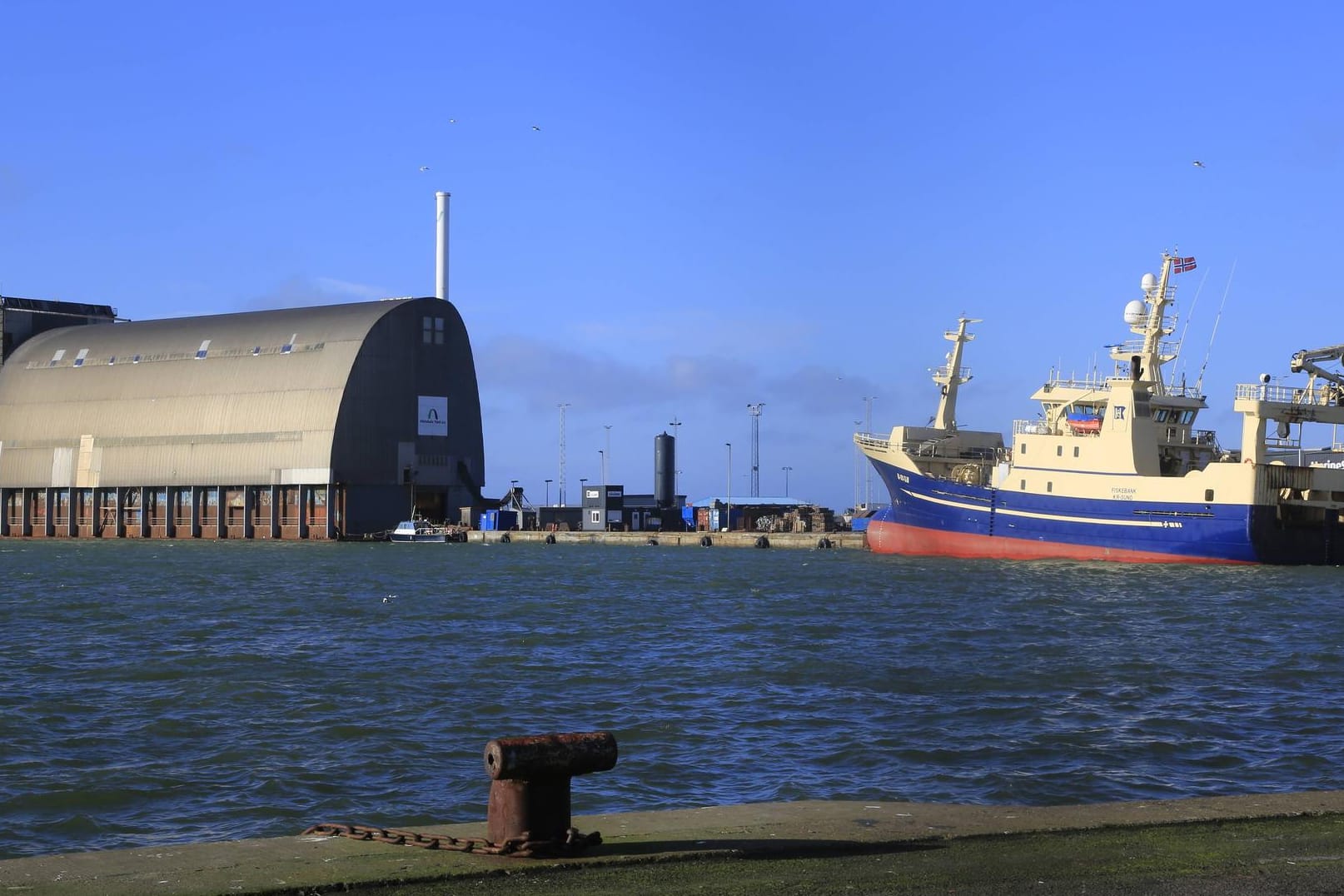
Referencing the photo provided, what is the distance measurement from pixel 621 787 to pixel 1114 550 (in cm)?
4388

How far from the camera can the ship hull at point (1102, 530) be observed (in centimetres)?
5194

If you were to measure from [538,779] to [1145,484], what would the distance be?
49.1m

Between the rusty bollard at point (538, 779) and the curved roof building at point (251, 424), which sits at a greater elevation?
the curved roof building at point (251, 424)

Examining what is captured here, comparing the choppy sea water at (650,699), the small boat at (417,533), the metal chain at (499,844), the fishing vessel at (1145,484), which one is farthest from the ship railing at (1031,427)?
the metal chain at (499,844)

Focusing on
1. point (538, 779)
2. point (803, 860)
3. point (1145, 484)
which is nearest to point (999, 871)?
point (803, 860)

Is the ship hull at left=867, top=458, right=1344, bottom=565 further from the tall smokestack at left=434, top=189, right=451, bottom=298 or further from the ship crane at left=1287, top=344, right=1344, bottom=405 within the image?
the tall smokestack at left=434, top=189, right=451, bottom=298

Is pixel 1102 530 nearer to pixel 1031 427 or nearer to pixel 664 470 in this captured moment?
pixel 1031 427

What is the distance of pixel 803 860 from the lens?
320 inches

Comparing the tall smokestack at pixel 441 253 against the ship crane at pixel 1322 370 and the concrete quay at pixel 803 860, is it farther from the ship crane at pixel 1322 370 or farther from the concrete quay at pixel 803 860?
the concrete quay at pixel 803 860

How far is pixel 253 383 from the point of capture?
9112 centimetres

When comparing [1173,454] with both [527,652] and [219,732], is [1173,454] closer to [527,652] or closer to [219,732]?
[527,652]

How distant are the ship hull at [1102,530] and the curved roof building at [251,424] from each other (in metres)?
39.0

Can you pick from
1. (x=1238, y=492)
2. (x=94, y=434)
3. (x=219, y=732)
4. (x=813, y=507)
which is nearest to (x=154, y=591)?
(x=219, y=732)

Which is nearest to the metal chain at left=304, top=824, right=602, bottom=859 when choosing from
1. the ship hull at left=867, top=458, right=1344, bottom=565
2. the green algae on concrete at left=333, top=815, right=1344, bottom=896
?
the green algae on concrete at left=333, top=815, right=1344, bottom=896
